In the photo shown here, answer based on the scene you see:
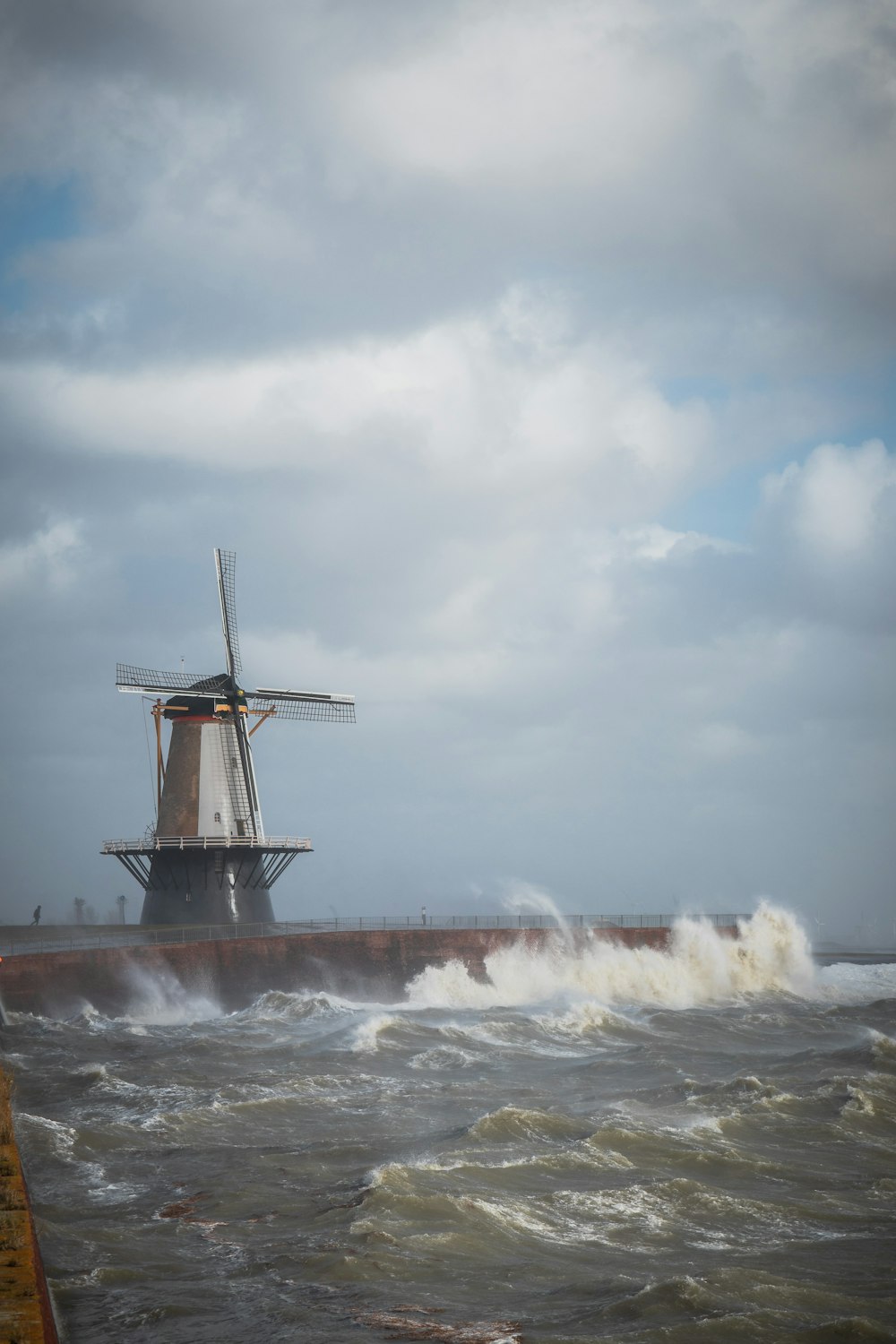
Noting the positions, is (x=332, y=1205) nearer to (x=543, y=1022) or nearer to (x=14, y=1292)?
(x=14, y=1292)

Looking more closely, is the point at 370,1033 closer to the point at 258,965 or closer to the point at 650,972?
the point at 258,965

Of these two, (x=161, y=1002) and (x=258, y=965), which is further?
(x=258, y=965)

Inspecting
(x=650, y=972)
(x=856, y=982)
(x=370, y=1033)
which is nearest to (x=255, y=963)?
(x=370, y=1033)

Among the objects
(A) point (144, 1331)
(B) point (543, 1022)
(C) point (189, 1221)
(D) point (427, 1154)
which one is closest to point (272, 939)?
(B) point (543, 1022)

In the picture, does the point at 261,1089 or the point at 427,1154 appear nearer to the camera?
the point at 427,1154

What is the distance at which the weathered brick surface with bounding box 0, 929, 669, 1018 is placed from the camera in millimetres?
31906

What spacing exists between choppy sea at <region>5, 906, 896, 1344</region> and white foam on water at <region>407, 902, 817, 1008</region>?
11.4 metres

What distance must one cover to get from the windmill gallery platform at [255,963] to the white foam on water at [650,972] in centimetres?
47

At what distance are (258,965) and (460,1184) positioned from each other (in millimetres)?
23647

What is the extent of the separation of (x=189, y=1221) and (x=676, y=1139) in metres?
7.51

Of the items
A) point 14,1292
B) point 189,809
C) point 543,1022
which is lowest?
point 543,1022

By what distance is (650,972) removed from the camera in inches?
1741

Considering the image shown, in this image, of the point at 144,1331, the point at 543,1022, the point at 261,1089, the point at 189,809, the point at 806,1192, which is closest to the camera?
the point at 144,1331

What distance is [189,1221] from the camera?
1240 cm
